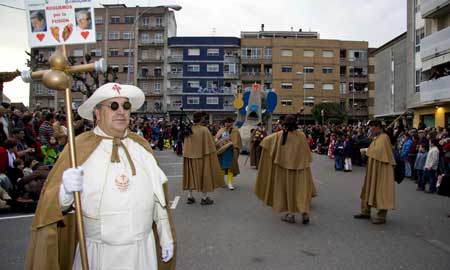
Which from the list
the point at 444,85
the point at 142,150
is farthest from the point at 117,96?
the point at 444,85

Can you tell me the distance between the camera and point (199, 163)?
938 cm

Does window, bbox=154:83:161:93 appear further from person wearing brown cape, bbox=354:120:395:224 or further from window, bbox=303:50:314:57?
person wearing brown cape, bbox=354:120:395:224

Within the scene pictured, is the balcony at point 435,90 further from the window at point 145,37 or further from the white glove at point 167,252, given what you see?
the window at point 145,37

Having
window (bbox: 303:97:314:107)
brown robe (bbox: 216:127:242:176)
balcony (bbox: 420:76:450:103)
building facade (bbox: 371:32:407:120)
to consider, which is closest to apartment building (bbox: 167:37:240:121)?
window (bbox: 303:97:314:107)

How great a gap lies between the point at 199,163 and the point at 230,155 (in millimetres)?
2176

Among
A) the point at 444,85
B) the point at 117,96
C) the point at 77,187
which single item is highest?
the point at 444,85

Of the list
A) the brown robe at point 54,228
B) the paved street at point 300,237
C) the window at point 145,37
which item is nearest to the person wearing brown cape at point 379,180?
the paved street at point 300,237

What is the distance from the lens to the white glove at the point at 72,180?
8.34 feet

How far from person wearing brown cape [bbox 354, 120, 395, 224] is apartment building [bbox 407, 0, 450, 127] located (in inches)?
860

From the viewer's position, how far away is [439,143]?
39.1 ft

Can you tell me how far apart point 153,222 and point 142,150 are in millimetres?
573

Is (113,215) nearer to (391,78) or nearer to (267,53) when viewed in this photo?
(391,78)

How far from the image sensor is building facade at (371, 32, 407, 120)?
40.9m

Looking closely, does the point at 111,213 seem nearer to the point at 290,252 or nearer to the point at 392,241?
the point at 290,252
